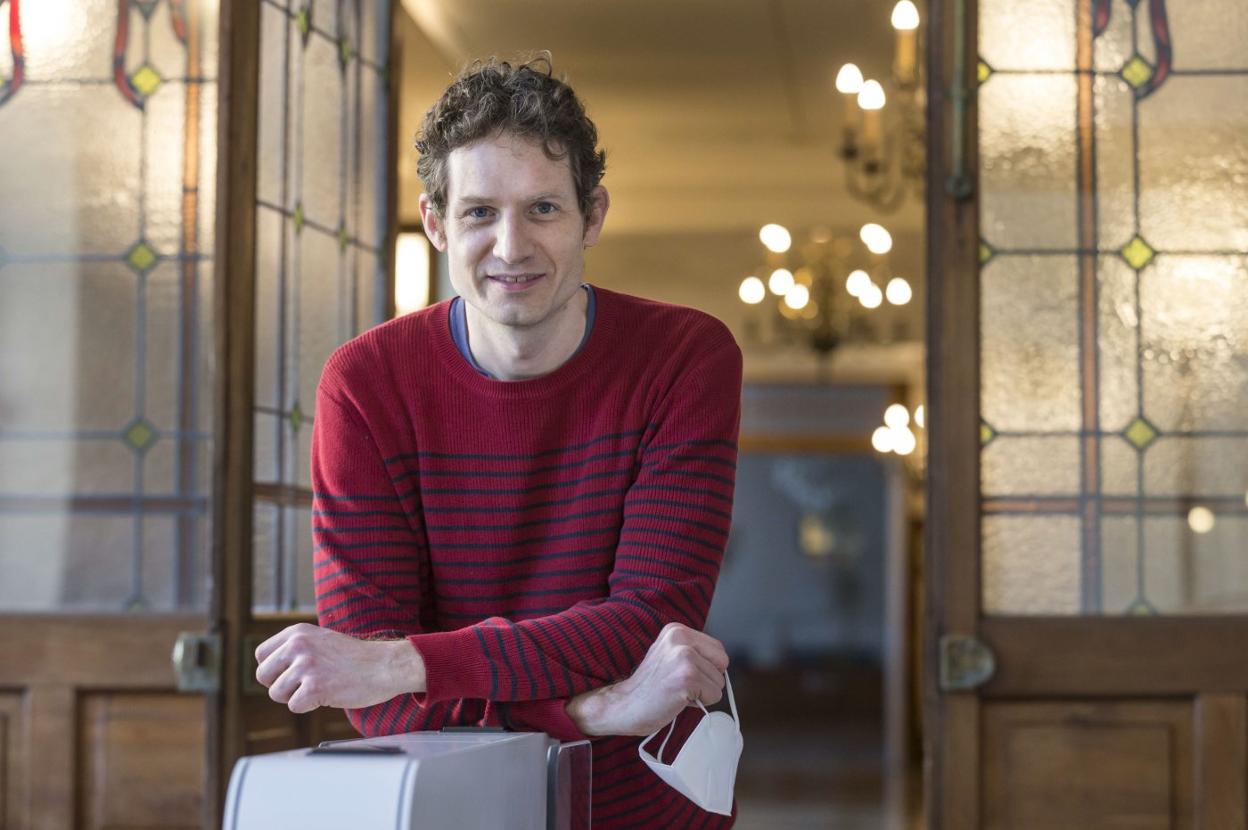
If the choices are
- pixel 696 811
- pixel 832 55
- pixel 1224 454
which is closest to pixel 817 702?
pixel 832 55

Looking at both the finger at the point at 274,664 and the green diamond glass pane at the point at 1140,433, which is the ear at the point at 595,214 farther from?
the green diamond glass pane at the point at 1140,433

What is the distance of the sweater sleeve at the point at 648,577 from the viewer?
1474 millimetres

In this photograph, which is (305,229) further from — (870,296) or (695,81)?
(870,296)

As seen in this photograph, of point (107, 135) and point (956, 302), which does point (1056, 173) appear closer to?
point (956, 302)

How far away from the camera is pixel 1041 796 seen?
9.51ft

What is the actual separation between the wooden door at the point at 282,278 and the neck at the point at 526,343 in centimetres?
120

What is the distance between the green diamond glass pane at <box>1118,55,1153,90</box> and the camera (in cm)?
306

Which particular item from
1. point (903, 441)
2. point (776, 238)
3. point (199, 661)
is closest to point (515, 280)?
point (199, 661)

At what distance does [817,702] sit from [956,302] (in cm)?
1402

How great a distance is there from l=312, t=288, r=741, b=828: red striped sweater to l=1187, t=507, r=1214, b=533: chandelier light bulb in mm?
1581

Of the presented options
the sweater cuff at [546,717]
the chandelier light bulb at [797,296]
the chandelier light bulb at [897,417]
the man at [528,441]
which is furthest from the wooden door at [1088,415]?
the chandelier light bulb at [897,417]

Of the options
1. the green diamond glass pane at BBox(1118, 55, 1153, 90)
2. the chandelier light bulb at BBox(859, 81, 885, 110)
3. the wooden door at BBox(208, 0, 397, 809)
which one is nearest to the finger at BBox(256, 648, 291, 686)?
the wooden door at BBox(208, 0, 397, 809)

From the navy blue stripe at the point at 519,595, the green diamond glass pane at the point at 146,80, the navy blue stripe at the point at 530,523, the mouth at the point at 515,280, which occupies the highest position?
the green diamond glass pane at the point at 146,80

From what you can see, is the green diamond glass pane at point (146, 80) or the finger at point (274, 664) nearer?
the finger at point (274, 664)
